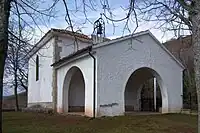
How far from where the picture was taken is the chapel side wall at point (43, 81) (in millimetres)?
23016

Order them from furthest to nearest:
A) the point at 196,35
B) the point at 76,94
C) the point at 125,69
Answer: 1. the point at 76,94
2. the point at 125,69
3. the point at 196,35

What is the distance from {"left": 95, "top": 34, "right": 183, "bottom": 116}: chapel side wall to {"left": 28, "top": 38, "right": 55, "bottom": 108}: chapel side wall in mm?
5869

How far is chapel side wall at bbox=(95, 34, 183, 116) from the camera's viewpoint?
16.8 meters

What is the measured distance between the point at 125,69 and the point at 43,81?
29.5ft

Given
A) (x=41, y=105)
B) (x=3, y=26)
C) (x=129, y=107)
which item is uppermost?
(x=3, y=26)

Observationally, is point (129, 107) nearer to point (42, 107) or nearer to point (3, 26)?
point (42, 107)

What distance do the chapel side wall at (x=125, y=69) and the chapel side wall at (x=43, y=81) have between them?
5.87 m

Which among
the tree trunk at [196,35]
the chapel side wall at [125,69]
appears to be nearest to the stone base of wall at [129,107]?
the chapel side wall at [125,69]

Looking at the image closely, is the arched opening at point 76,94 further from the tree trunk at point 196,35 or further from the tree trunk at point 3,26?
the tree trunk at point 196,35

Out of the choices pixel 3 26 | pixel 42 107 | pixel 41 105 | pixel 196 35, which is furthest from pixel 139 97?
pixel 196 35

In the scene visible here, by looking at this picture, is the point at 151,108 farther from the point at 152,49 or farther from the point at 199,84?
the point at 199,84

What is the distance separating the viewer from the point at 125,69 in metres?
17.7

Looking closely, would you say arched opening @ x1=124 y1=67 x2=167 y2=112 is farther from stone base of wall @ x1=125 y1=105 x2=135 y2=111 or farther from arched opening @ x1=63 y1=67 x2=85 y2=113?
arched opening @ x1=63 y1=67 x2=85 y2=113

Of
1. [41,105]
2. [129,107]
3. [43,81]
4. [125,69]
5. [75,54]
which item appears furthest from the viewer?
[43,81]
